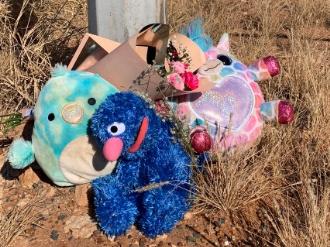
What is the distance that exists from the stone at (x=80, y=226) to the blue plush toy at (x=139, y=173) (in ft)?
0.23

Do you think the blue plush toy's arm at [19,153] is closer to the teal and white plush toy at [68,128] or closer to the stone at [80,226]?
the teal and white plush toy at [68,128]

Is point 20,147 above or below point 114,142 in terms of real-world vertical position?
Result: below

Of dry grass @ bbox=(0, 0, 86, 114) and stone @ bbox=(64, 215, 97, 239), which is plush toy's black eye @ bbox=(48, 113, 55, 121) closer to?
stone @ bbox=(64, 215, 97, 239)

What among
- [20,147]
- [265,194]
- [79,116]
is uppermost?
[79,116]

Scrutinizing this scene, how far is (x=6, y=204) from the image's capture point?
2.19m

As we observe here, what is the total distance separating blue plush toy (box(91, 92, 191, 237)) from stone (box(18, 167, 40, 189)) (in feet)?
1.37

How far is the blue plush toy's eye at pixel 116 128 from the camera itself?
181 centimetres

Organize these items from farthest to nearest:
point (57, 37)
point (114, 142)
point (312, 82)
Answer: point (57, 37) → point (312, 82) → point (114, 142)

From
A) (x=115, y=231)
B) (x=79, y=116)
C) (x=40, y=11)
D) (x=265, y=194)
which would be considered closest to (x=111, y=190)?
(x=115, y=231)

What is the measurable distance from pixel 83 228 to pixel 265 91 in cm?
116

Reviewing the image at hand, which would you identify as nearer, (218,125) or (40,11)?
(218,125)

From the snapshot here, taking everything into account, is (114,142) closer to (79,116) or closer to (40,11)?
(79,116)

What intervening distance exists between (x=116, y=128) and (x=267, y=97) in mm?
976

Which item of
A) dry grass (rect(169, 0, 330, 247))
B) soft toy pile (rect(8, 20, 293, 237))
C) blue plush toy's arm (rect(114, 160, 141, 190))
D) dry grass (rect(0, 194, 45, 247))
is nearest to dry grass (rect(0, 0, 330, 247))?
dry grass (rect(169, 0, 330, 247))
